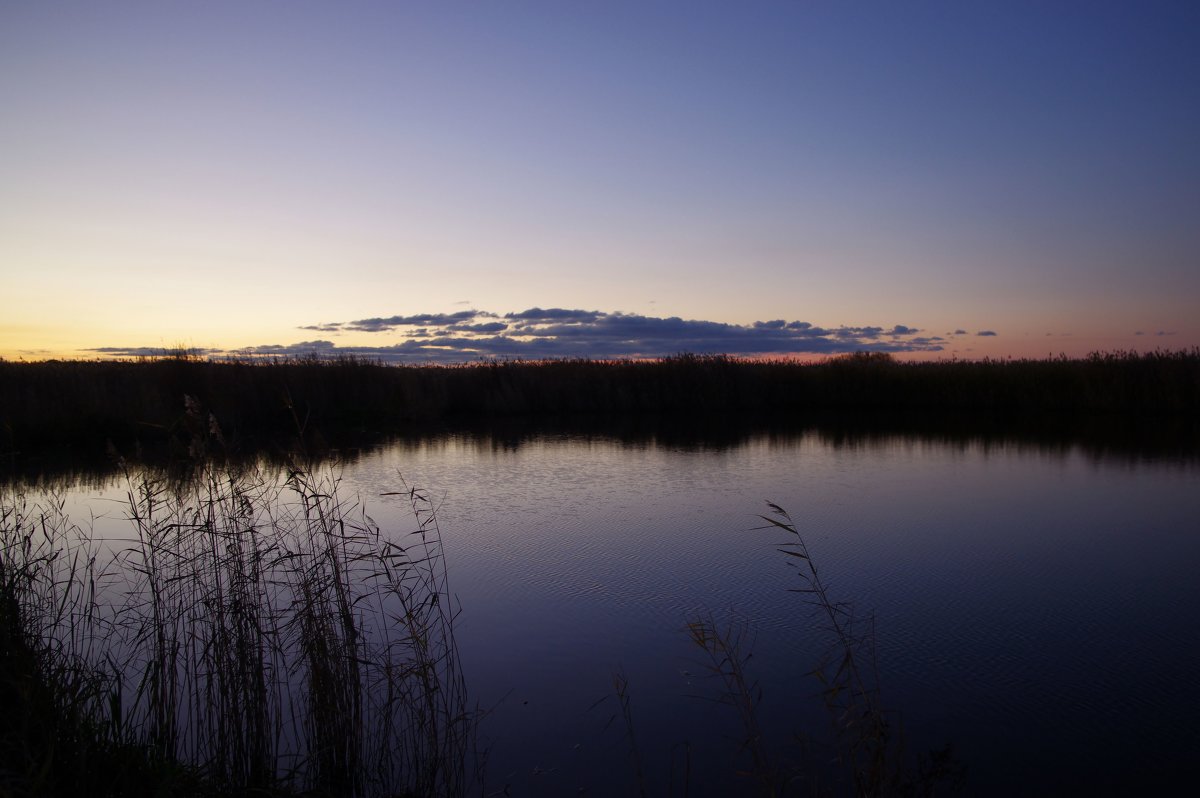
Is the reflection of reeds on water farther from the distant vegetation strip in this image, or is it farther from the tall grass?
the distant vegetation strip

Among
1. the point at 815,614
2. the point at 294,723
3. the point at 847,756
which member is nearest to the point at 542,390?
the point at 815,614

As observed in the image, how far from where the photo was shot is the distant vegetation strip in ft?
42.5

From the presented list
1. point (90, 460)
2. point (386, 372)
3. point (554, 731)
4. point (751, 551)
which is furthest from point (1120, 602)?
point (386, 372)

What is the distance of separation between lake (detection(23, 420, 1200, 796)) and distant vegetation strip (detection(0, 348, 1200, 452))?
18.0 ft

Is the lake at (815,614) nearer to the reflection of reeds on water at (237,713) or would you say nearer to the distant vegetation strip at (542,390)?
the reflection of reeds on water at (237,713)

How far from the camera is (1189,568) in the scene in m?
5.18

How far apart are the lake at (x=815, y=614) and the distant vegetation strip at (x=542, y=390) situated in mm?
5500

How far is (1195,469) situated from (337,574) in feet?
31.8

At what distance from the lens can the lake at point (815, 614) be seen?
9.85ft

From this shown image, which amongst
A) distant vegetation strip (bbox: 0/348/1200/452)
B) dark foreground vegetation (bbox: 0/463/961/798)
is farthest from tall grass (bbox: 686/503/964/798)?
distant vegetation strip (bbox: 0/348/1200/452)

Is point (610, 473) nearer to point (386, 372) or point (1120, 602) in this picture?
point (1120, 602)

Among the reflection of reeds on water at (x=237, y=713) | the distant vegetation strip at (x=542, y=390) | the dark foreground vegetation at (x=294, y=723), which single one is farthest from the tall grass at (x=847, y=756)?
the distant vegetation strip at (x=542, y=390)

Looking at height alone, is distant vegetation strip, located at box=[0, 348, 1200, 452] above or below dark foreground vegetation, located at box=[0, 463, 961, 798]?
above

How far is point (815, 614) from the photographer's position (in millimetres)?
4422
